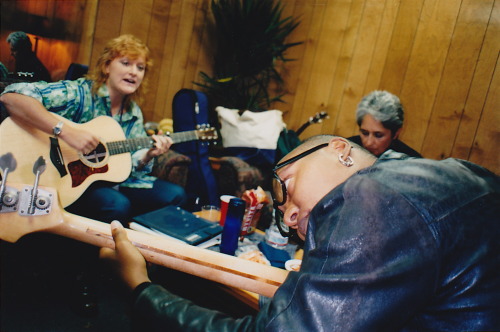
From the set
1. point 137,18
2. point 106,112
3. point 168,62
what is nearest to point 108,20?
point 137,18

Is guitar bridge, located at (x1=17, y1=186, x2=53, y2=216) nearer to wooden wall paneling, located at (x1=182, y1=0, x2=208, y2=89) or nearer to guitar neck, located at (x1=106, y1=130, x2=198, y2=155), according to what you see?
guitar neck, located at (x1=106, y1=130, x2=198, y2=155)

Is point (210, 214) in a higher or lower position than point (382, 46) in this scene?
lower

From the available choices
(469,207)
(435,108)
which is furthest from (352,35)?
(469,207)

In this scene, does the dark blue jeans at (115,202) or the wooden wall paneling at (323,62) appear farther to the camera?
the wooden wall paneling at (323,62)

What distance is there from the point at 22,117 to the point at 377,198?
1.59 meters

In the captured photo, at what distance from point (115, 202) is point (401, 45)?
290 cm

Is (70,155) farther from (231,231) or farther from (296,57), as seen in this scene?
(296,57)

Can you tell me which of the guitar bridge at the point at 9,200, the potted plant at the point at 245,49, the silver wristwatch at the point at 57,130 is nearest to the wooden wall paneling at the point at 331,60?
the potted plant at the point at 245,49

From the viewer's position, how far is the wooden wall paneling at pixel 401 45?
2.96m

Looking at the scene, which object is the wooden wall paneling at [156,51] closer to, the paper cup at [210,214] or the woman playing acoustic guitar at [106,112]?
the woman playing acoustic guitar at [106,112]

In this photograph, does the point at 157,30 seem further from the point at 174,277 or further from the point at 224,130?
the point at 174,277

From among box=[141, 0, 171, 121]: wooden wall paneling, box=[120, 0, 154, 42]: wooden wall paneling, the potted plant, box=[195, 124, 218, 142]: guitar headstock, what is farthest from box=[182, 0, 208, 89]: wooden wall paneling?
box=[195, 124, 218, 142]: guitar headstock

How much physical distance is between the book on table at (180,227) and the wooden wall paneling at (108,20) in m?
1.89

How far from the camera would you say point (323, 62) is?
140 inches
